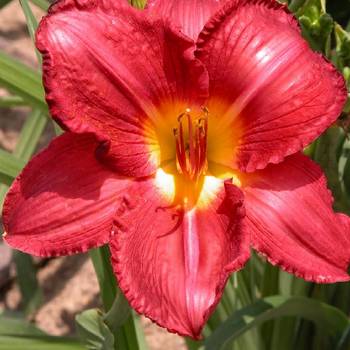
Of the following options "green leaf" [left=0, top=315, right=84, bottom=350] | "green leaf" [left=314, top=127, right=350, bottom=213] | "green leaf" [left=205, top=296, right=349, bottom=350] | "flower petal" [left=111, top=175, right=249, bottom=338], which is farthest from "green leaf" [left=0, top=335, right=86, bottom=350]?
"green leaf" [left=314, top=127, right=350, bottom=213]

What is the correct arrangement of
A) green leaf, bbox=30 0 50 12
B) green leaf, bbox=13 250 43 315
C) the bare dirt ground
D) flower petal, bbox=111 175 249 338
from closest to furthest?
flower petal, bbox=111 175 249 338 → green leaf, bbox=30 0 50 12 → green leaf, bbox=13 250 43 315 → the bare dirt ground

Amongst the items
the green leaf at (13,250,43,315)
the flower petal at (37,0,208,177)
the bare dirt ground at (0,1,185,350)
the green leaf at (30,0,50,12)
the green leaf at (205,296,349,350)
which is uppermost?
the flower petal at (37,0,208,177)

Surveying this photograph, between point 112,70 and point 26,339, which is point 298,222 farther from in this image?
point 26,339

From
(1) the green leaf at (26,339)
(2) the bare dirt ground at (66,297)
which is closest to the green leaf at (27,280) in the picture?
(2) the bare dirt ground at (66,297)

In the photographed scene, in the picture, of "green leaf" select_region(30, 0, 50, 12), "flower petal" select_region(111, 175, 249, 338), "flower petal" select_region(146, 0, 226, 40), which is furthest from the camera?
"green leaf" select_region(30, 0, 50, 12)

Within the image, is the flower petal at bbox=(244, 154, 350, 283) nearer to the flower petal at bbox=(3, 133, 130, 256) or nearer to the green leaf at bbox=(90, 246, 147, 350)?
the flower petal at bbox=(3, 133, 130, 256)

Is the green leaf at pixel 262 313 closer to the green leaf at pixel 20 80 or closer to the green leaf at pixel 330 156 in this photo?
the green leaf at pixel 330 156

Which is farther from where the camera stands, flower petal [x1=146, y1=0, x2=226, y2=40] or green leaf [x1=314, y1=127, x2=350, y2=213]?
green leaf [x1=314, y1=127, x2=350, y2=213]

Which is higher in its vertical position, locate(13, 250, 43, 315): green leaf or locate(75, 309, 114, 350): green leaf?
locate(75, 309, 114, 350): green leaf
